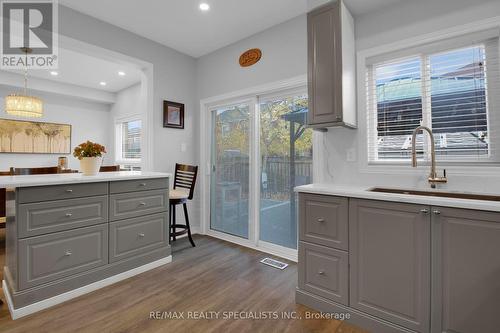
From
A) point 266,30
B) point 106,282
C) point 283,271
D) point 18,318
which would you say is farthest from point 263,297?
point 266,30

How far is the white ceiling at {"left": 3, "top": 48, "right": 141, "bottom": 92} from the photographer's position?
4188mm

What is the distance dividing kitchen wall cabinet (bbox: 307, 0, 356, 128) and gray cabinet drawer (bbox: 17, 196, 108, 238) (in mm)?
2081

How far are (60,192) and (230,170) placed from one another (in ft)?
6.76

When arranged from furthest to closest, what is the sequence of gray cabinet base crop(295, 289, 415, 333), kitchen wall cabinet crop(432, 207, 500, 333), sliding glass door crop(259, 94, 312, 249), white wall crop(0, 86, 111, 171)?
white wall crop(0, 86, 111, 171)
sliding glass door crop(259, 94, 312, 249)
gray cabinet base crop(295, 289, 415, 333)
kitchen wall cabinet crop(432, 207, 500, 333)

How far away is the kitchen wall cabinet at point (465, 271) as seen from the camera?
4.40 ft

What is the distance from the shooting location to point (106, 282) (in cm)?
232

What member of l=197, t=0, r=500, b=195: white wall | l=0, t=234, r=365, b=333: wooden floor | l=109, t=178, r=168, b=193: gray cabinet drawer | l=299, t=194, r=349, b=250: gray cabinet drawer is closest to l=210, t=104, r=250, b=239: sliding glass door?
l=197, t=0, r=500, b=195: white wall

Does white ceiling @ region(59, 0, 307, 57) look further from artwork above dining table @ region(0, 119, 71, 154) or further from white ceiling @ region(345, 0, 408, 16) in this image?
artwork above dining table @ region(0, 119, 71, 154)

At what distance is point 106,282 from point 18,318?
0.61m

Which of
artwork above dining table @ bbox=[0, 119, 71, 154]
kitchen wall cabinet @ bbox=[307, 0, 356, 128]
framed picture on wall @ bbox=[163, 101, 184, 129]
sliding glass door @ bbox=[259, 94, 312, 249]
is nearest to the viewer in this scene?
kitchen wall cabinet @ bbox=[307, 0, 356, 128]

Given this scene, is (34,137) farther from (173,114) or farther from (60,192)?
(60,192)

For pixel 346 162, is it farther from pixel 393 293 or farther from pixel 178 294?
pixel 178 294

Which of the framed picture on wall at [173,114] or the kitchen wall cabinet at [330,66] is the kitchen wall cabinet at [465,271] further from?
the framed picture on wall at [173,114]

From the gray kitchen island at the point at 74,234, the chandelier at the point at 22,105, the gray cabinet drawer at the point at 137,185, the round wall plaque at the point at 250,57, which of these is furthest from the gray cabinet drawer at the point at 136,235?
the chandelier at the point at 22,105
